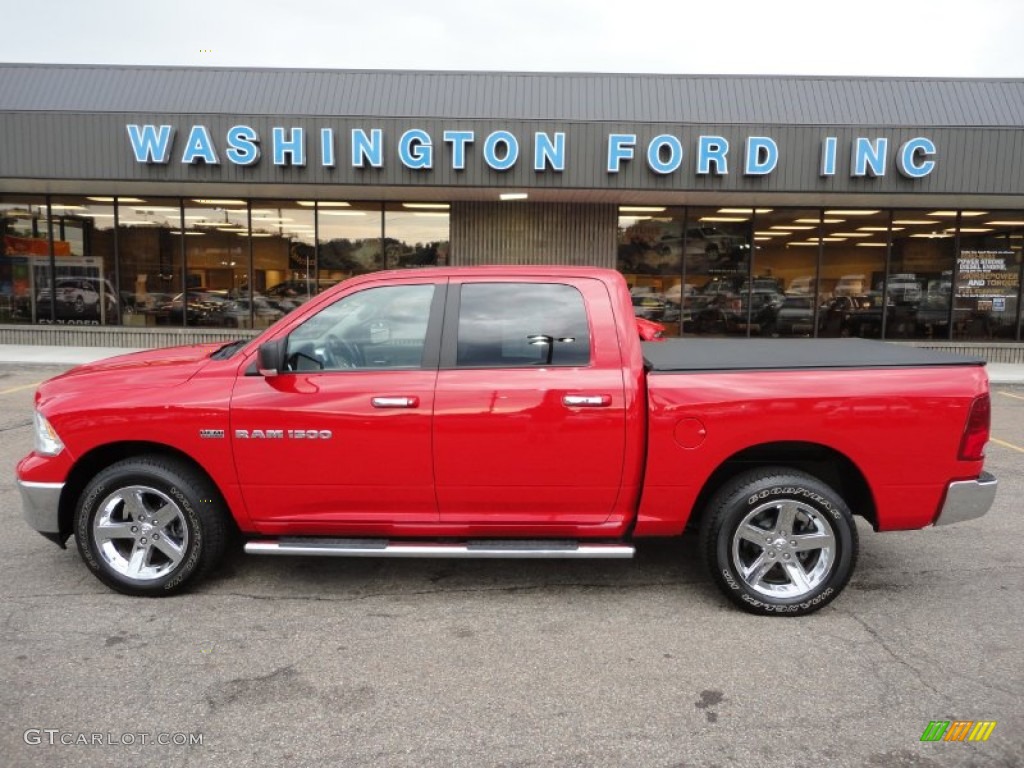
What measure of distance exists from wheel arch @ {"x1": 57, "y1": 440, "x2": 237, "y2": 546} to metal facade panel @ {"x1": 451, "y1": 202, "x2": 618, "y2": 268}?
12412 mm

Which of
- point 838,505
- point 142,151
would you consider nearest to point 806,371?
point 838,505

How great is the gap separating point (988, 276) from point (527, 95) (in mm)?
10672

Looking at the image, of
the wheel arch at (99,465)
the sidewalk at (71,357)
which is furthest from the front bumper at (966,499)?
the sidewalk at (71,357)

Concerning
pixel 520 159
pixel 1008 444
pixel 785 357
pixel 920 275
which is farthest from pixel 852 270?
pixel 785 357

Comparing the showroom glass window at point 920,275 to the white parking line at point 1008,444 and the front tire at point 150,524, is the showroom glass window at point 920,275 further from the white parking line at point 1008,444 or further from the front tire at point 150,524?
the front tire at point 150,524

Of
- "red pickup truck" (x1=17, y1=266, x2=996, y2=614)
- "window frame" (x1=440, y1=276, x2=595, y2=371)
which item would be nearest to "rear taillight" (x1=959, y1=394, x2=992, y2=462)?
"red pickup truck" (x1=17, y1=266, x2=996, y2=614)

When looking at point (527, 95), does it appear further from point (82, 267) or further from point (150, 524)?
point (150, 524)

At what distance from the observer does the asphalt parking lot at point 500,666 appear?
9.23 ft

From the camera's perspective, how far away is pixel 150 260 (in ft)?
53.7

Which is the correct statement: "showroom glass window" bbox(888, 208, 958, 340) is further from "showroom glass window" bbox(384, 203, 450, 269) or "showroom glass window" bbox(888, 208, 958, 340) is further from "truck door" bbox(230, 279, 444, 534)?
"truck door" bbox(230, 279, 444, 534)

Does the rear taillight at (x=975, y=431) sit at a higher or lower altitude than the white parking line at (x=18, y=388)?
higher

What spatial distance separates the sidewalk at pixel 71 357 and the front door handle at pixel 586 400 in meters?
12.0

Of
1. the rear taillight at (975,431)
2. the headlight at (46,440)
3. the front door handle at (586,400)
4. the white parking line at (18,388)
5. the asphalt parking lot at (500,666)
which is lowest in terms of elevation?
the asphalt parking lot at (500,666)

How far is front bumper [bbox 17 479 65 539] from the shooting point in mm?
4020
